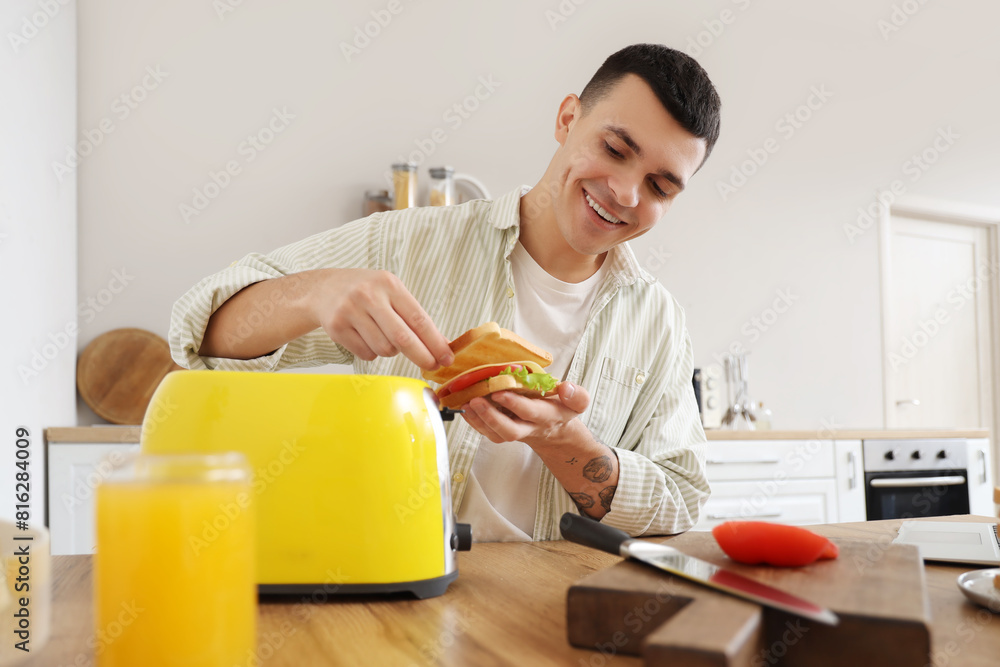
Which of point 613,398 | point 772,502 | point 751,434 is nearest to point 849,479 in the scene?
point 772,502

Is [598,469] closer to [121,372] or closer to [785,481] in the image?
[121,372]

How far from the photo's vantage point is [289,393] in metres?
0.73

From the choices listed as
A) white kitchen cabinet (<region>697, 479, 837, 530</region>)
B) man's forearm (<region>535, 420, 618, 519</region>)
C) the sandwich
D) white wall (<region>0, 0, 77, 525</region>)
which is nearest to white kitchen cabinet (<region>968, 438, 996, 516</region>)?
white kitchen cabinet (<region>697, 479, 837, 530</region>)

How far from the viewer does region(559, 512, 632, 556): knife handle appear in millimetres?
699

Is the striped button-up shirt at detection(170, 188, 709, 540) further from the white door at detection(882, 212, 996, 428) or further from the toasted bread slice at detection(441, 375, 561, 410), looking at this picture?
the white door at detection(882, 212, 996, 428)

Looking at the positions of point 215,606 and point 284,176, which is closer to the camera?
point 215,606

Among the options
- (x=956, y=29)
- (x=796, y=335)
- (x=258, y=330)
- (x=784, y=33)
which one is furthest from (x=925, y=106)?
(x=258, y=330)

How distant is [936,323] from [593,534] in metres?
4.28

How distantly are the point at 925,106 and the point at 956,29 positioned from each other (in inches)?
19.7

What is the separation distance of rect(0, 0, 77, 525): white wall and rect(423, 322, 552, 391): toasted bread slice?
1189mm

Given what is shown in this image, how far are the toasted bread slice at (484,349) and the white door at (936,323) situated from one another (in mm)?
3614

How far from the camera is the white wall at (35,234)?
1742 millimetres

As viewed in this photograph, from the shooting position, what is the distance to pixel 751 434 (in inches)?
113

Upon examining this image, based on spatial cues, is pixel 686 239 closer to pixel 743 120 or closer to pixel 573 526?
pixel 743 120
